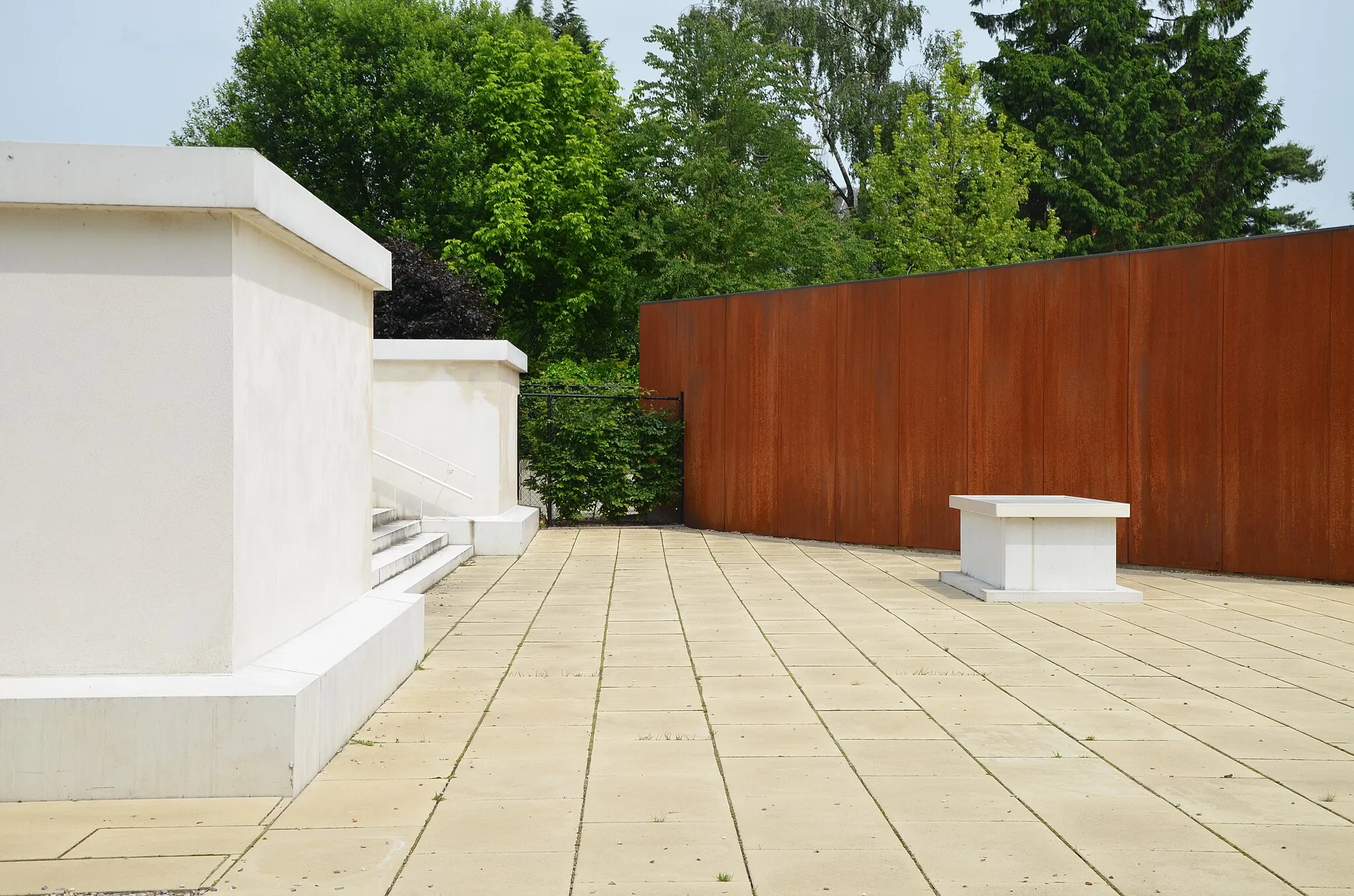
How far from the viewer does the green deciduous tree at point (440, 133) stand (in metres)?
30.5

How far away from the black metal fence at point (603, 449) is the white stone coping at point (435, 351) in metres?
3.08

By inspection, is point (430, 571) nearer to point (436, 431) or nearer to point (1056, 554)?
point (436, 431)

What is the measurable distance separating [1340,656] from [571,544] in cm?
948

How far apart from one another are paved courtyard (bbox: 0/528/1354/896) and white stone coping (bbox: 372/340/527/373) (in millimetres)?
5925

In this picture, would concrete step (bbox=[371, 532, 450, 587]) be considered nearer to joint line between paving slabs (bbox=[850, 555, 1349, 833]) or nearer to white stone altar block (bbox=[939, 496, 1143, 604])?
joint line between paving slabs (bbox=[850, 555, 1349, 833])

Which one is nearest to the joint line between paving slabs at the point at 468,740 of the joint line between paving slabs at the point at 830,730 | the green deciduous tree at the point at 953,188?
the joint line between paving slabs at the point at 830,730

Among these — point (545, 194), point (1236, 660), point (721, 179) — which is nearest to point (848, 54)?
point (721, 179)

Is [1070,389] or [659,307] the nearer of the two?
[1070,389]

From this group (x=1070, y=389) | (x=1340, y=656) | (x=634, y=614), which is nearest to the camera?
(x=1340, y=656)

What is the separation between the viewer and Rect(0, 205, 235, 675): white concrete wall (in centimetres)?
464

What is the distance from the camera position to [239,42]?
109 feet

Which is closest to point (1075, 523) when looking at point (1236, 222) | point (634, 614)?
point (634, 614)

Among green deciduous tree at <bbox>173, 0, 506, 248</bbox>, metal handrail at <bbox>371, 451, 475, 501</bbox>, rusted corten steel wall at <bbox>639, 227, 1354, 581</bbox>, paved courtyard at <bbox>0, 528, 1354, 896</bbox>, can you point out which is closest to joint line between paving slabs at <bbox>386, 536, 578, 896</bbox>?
paved courtyard at <bbox>0, 528, 1354, 896</bbox>

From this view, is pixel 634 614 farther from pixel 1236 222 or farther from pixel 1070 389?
pixel 1236 222
